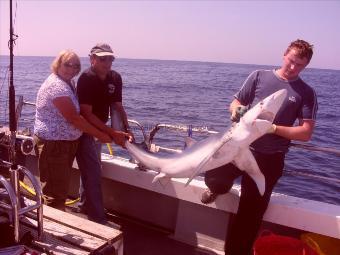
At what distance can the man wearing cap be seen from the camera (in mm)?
4465

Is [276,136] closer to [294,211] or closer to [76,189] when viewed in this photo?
[294,211]

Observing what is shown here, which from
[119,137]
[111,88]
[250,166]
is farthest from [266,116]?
[111,88]

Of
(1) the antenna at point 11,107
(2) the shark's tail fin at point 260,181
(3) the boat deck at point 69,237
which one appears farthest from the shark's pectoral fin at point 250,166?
(1) the antenna at point 11,107

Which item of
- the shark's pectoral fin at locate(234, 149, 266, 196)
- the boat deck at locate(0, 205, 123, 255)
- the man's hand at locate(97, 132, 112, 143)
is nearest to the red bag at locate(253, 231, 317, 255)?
the shark's pectoral fin at locate(234, 149, 266, 196)

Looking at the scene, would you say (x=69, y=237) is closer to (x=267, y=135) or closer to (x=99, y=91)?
(x=99, y=91)

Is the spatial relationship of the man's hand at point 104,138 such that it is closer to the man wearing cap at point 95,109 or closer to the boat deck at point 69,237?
the man wearing cap at point 95,109

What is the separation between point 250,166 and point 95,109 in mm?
2058

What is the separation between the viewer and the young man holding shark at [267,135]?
12.6 ft

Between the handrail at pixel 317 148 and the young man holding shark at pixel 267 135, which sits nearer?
the young man holding shark at pixel 267 135

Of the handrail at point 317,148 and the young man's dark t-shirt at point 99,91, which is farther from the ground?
the young man's dark t-shirt at point 99,91

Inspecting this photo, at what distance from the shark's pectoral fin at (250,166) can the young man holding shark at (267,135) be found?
0.18 metres

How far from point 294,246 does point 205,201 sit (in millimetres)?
1067

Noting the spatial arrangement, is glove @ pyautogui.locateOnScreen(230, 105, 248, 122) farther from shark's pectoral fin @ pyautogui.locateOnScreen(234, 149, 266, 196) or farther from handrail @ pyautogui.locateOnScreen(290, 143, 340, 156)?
handrail @ pyautogui.locateOnScreen(290, 143, 340, 156)

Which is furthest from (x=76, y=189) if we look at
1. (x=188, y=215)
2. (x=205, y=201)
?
(x=205, y=201)
